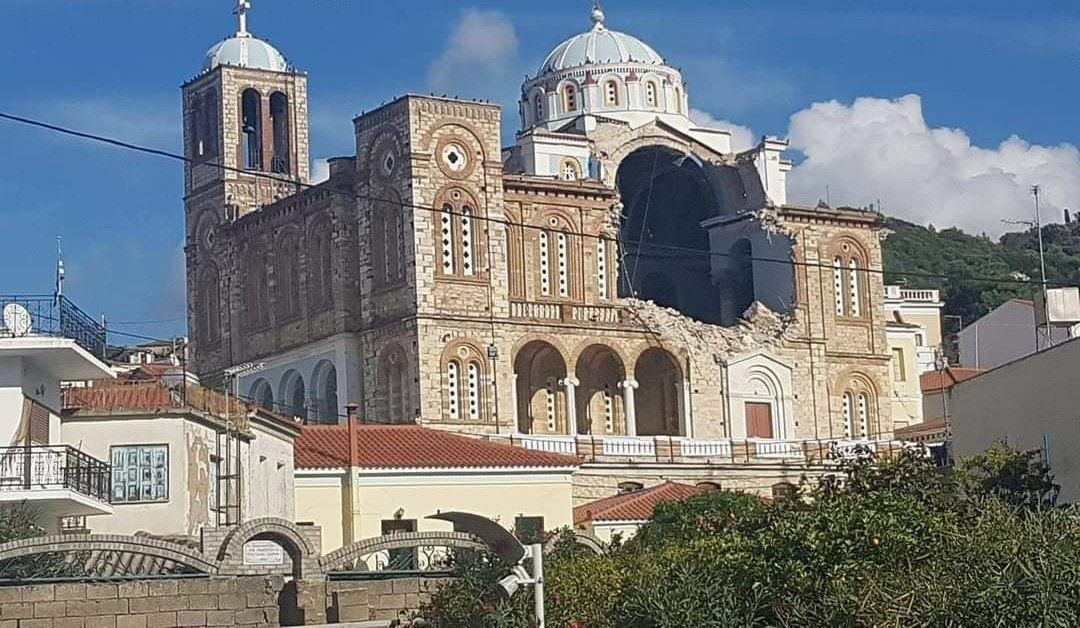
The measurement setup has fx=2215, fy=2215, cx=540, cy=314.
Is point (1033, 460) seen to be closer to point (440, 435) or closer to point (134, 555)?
point (134, 555)

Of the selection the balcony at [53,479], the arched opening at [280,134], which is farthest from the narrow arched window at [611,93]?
the balcony at [53,479]

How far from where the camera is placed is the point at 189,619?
30625mm

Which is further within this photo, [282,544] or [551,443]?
[551,443]

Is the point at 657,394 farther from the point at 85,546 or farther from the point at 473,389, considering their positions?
the point at 85,546

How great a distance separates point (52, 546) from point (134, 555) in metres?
3.13

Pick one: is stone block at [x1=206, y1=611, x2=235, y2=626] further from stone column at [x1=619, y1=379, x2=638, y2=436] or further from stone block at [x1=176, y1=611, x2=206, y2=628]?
stone column at [x1=619, y1=379, x2=638, y2=436]

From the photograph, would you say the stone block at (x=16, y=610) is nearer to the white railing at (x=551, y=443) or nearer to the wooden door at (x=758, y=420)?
the white railing at (x=551, y=443)

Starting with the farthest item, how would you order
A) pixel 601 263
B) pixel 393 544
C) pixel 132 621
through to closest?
1. pixel 601 263
2. pixel 393 544
3. pixel 132 621

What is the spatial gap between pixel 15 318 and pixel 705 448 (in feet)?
107

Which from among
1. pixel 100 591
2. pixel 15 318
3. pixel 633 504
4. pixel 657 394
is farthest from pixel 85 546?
pixel 657 394

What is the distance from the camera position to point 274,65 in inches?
3164

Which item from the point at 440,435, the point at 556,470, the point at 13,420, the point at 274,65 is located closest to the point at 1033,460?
the point at 13,420

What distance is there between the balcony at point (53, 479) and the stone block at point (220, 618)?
638 centimetres

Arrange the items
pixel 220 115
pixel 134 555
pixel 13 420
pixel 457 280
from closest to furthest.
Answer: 1. pixel 134 555
2. pixel 13 420
3. pixel 457 280
4. pixel 220 115
